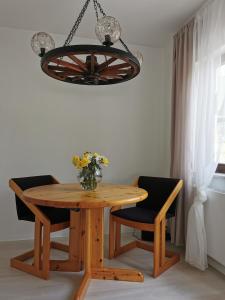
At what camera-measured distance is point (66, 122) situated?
3.23 metres

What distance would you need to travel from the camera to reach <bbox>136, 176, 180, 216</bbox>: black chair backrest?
106 inches

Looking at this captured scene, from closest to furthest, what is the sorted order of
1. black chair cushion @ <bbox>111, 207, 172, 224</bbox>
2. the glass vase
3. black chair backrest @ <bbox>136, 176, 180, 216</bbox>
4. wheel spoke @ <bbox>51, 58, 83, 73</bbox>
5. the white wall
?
wheel spoke @ <bbox>51, 58, 83, 73</bbox> → the glass vase → black chair cushion @ <bbox>111, 207, 172, 224</bbox> → black chair backrest @ <bbox>136, 176, 180, 216</bbox> → the white wall

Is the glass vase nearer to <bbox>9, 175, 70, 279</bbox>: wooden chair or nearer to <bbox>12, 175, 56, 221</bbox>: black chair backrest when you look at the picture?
<bbox>9, 175, 70, 279</bbox>: wooden chair

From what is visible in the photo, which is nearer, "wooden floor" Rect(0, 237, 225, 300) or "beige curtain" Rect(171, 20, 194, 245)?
"wooden floor" Rect(0, 237, 225, 300)

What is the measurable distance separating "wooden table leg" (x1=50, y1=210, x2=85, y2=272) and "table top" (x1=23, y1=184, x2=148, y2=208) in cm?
26

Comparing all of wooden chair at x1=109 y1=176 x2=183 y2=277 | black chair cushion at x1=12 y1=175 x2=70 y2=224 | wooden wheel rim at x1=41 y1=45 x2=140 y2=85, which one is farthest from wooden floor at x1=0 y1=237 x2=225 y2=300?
wooden wheel rim at x1=41 y1=45 x2=140 y2=85

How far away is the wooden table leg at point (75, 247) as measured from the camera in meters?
2.30

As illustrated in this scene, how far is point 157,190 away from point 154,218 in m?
0.51

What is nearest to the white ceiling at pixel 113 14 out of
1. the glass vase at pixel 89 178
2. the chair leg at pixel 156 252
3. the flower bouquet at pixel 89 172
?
the flower bouquet at pixel 89 172

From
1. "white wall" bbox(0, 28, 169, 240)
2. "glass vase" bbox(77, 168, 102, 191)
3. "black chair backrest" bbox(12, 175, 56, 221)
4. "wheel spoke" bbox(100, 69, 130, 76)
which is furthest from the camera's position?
"white wall" bbox(0, 28, 169, 240)

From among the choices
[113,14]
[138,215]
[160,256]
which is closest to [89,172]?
[138,215]

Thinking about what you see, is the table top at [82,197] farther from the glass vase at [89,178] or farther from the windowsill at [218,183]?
the windowsill at [218,183]

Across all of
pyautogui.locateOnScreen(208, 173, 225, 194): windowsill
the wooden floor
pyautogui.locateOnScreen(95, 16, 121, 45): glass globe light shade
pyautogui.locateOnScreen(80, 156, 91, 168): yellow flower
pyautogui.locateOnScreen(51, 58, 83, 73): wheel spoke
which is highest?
pyautogui.locateOnScreen(95, 16, 121, 45): glass globe light shade

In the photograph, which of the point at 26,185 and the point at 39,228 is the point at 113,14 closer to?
the point at 26,185
